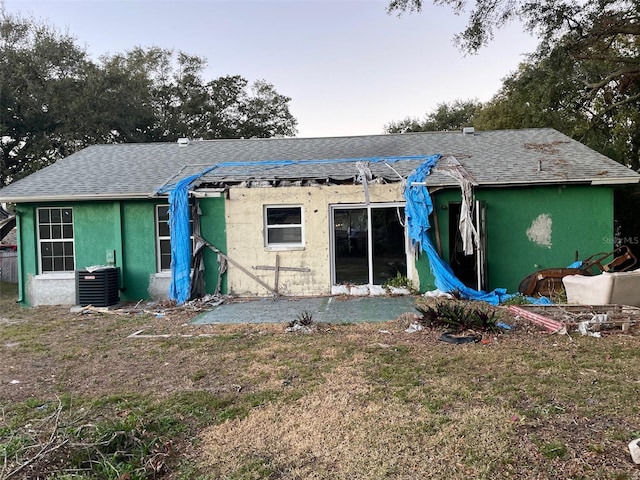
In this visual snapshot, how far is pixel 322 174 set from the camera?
455 inches

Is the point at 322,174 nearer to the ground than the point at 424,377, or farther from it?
farther from it

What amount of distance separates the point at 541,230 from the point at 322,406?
8.60 m

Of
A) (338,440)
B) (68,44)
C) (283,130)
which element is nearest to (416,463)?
(338,440)

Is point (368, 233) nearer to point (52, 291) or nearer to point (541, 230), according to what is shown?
point (541, 230)

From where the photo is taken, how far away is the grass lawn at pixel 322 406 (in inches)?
132

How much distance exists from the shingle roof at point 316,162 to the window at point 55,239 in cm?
67

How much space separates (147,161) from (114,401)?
10.5m

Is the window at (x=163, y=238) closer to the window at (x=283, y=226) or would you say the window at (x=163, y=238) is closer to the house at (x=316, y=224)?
the house at (x=316, y=224)

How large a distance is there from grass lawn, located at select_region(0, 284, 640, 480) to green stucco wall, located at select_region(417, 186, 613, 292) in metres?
4.14

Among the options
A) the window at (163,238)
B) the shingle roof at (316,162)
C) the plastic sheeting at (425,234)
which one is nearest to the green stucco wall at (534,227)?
the plastic sheeting at (425,234)

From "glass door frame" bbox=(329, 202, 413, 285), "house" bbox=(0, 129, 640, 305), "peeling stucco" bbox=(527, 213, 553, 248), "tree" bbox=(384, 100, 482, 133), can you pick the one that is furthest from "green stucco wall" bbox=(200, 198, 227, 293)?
"tree" bbox=(384, 100, 482, 133)

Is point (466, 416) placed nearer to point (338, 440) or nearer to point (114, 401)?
point (338, 440)

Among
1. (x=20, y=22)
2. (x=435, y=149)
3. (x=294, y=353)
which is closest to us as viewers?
(x=294, y=353)

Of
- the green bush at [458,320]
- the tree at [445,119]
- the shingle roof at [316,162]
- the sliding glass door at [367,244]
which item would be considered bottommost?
the green bush at [458,320]
